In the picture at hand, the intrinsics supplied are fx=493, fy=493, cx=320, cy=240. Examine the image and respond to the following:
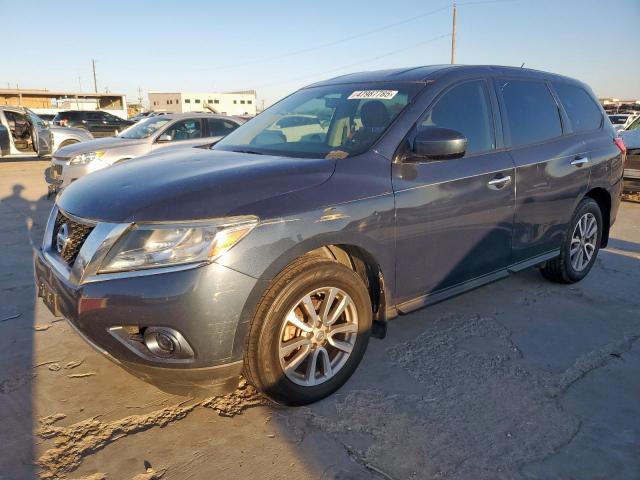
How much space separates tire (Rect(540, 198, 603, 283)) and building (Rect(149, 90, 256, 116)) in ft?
179

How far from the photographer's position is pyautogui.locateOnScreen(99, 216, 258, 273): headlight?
2.17m

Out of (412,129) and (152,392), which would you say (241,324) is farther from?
(412,129)

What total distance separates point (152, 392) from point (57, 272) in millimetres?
850

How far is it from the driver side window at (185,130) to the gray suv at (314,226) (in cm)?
544

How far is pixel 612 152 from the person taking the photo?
460 centimetres

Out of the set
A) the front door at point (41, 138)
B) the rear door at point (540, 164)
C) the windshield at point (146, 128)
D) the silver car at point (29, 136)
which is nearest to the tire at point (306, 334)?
the rear door at point (540, 164)

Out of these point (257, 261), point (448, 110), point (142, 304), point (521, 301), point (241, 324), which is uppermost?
point (448, 110)

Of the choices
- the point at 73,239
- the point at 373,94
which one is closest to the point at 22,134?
the point at 73,239

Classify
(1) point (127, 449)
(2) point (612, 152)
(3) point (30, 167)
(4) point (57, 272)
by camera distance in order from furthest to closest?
(3) point (30, 167)
(2) point (612, 152)
(4) point (57, 272)
(1) point (127, 449)

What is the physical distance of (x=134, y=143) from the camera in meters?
8.48

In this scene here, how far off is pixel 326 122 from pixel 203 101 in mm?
59290

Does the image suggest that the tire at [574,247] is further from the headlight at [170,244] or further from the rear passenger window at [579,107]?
the headlight at [170,244]

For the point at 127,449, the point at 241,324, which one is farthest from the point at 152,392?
the point at 241,324

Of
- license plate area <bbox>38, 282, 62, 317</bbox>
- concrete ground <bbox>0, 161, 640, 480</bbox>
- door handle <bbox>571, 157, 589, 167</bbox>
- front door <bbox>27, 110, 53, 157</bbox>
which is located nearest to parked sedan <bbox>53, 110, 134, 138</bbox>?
front door <bbox>27, 110, 53, 157</bbox>
